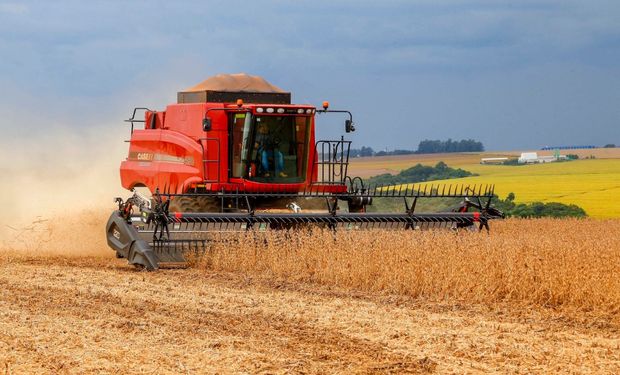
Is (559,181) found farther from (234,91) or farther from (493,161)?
(234,91)

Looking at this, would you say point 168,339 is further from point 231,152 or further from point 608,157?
point 608,157

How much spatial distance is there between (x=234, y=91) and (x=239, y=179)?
5.39 ft

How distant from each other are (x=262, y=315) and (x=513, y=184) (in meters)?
29.8

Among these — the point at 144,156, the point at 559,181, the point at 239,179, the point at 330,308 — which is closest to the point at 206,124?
the point at 239,179

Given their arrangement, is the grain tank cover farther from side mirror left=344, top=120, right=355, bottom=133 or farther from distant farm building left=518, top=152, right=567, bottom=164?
distant farm building left=518, top=152, right=567, bottom=164

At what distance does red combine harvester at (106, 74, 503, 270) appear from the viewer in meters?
14.3

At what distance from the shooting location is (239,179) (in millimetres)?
15734

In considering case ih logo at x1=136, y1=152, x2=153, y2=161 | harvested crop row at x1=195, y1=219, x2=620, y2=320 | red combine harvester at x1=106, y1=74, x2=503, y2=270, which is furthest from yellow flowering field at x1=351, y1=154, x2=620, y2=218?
harvested crop row at x1=195, y1=219, x2=620, y2=320

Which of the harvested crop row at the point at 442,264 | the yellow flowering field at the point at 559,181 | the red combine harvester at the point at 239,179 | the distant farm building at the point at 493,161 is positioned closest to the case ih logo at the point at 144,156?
the red combine harvester at the point at 239,179

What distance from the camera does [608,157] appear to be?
53.1 meters

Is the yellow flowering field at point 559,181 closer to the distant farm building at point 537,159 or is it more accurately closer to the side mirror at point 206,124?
the distant farm building at point 537,159

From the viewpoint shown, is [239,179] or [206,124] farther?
[239,179]

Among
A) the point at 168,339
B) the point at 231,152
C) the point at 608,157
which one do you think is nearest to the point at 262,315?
the point at 168,339

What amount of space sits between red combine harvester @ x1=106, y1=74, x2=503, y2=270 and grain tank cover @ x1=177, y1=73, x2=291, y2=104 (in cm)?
2
